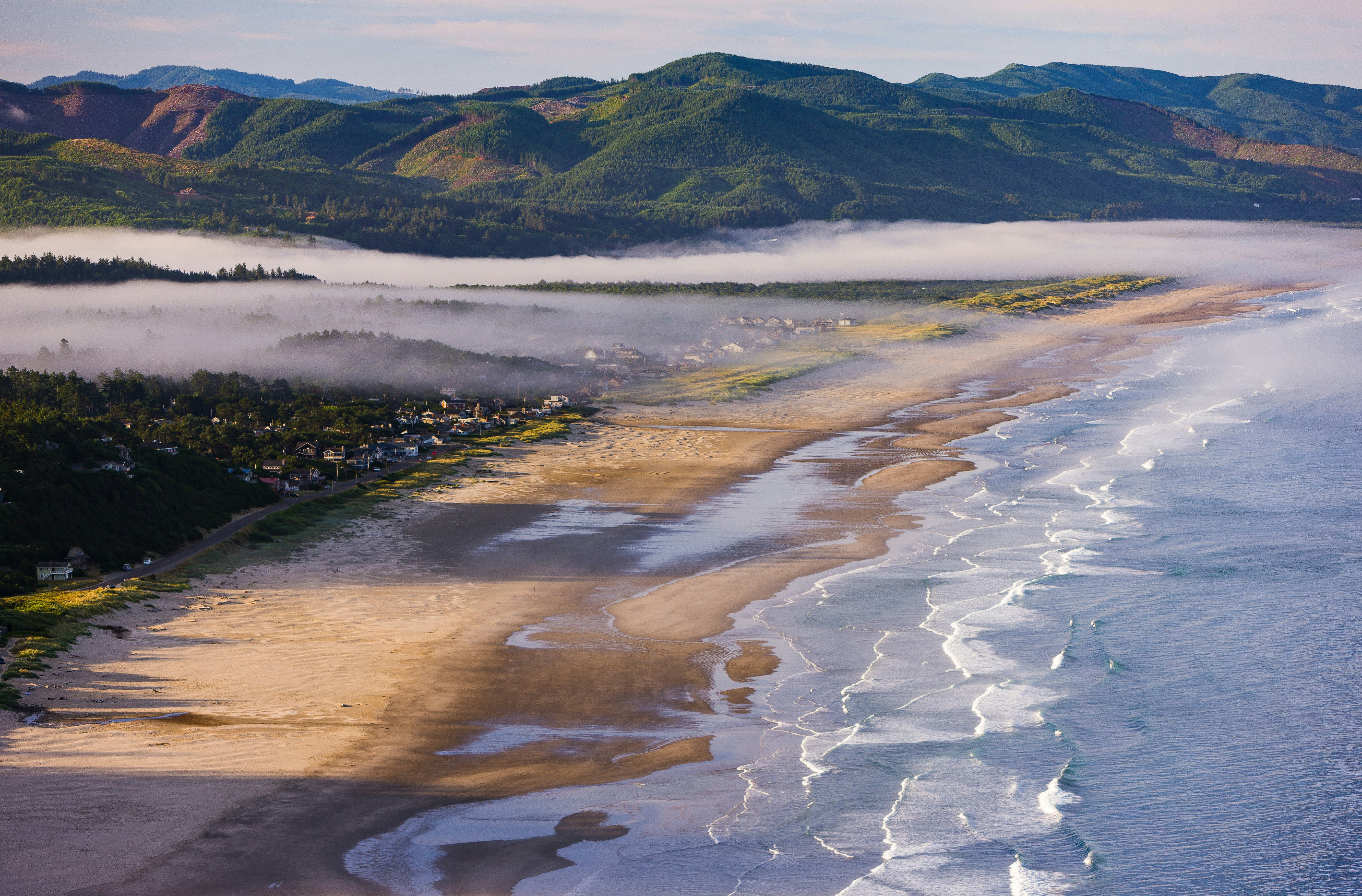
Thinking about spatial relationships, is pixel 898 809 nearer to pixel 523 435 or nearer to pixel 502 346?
pixel 523 435

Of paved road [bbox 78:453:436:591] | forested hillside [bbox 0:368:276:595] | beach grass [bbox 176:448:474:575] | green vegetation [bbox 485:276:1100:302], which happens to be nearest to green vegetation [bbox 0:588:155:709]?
paved road [bbox 78:453:436:591]

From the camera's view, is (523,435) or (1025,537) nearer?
(1025,537)

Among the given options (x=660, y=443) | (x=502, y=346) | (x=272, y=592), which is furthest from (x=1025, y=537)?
(x=502, y=346)

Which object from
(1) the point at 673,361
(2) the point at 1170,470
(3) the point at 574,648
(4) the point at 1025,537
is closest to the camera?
(3) the point at 574,648

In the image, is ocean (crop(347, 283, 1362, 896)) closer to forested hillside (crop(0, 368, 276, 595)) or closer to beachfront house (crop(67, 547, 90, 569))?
forested hillside (crop(0, 368, 276, 595))

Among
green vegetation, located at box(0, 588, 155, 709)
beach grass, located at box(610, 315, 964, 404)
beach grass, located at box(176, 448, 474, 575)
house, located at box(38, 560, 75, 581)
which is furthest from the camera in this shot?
beach grass, located at box(610, 315, 964, 404)

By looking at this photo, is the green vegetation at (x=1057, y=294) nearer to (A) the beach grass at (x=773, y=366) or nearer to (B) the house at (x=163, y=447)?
(A) the beach grass at (x=773, y=366)

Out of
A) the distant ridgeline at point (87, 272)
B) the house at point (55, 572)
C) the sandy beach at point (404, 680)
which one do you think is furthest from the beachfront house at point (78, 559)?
the distant ridgeline at point (87, 272)

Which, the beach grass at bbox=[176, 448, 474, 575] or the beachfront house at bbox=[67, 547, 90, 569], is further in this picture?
the beach grass at bbox=[176, 448, 474, 575]

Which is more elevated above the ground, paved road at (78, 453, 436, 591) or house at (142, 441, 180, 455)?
house at (142, 441, 180, 455)
